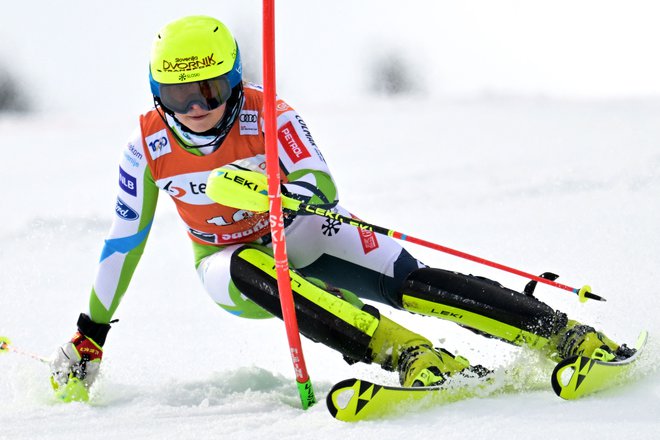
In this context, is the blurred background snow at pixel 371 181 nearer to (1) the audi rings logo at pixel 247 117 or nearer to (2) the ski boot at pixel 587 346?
(2) the ski boot at pixel 587 346

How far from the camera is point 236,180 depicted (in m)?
2.90

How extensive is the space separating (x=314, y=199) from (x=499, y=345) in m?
1.93

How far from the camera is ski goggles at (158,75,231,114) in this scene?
10.2ft

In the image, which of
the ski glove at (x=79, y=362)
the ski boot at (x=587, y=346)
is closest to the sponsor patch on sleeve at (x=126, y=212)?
the ski glove at (x=79, y=362)

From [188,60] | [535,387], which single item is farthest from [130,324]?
[535,387]

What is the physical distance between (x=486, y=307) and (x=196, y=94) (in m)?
1.27

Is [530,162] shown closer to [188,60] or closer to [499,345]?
[499,345]

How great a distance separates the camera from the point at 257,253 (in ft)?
10.4

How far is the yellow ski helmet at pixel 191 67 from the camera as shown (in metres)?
3.10

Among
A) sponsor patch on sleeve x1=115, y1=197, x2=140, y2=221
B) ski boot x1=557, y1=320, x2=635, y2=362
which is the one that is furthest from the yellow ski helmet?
ski boot x1=557, y1=320, x2=635, y2=362

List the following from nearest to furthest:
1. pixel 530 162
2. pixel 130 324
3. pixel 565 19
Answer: pixel 130 324, pixel 530 162, pixel 565 19

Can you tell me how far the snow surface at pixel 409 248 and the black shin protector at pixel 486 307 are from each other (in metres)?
0.11

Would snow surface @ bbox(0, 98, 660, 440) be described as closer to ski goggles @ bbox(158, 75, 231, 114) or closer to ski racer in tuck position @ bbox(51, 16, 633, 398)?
ski racer in tuck position @ bbox(51, 16, 633, 398)

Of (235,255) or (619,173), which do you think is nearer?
(235,255)
